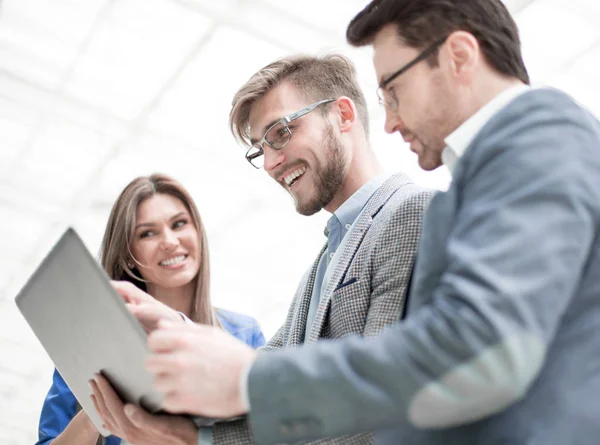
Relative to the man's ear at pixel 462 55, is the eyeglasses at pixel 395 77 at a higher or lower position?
higher

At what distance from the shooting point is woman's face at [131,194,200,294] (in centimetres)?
266

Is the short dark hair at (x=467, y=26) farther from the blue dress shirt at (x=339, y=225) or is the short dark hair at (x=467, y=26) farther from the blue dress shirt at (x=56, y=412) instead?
the blue dress shirt at (x=56, y=412)

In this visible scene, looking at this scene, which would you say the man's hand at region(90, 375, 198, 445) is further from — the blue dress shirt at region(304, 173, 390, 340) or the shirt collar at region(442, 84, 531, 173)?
the shirt collar at region(442, 84, 531, 173)

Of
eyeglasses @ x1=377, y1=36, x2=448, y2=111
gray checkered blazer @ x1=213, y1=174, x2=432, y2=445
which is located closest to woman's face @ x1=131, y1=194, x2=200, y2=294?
gray checkered blazer @ x1=213, y1=174, x2=432, y2=445

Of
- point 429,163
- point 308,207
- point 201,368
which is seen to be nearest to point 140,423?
point 201,368

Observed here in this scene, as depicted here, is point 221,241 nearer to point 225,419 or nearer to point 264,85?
point 264,85

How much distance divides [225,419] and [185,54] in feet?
14.1

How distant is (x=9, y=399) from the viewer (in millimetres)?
13547

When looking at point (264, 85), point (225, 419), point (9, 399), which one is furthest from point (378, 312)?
point (9, 399)

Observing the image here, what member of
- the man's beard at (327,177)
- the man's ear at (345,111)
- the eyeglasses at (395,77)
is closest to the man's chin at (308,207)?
the man's beard at (327,177)

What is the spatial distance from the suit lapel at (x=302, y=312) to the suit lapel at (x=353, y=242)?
141 millimetres

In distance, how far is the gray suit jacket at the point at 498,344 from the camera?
94cm

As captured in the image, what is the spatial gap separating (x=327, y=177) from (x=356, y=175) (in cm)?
9

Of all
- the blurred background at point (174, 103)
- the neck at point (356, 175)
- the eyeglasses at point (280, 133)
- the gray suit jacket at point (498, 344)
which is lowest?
the gray suit jacket at point (498, 344)
